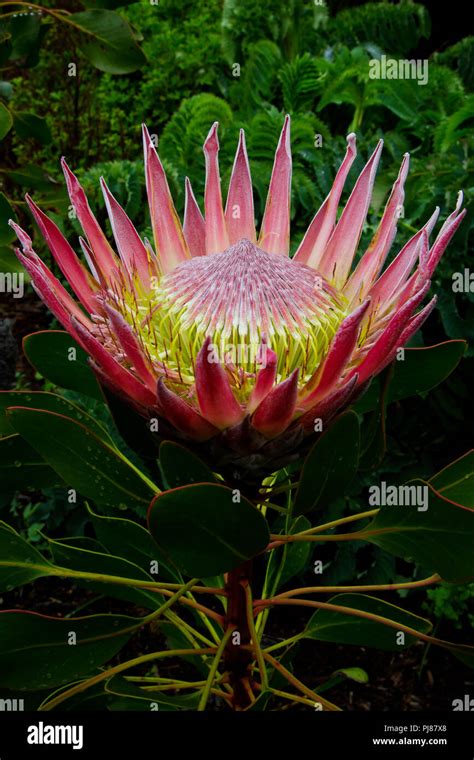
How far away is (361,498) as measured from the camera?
2.26 m

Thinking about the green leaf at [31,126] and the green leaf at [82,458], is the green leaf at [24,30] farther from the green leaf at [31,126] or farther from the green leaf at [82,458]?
the green leaf at [82,458]

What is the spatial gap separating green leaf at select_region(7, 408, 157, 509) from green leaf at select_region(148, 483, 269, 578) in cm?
17

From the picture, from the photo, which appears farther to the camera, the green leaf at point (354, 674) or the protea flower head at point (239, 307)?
the green leaf at point (354, 674)

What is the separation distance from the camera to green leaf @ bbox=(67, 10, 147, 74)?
1.52m

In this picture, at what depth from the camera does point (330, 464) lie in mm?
839

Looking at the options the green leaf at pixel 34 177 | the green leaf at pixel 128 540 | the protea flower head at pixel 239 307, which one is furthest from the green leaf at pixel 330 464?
the green leaf at pixel 34 177

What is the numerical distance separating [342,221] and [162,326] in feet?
0.93

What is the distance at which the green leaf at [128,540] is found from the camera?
1.26m

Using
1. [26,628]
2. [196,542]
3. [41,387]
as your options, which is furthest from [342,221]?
[41,387]

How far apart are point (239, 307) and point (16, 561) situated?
1.54 feet

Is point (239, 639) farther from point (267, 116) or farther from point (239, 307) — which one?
point (267, 116)

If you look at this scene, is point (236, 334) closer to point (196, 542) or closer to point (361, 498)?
point (196, 542)

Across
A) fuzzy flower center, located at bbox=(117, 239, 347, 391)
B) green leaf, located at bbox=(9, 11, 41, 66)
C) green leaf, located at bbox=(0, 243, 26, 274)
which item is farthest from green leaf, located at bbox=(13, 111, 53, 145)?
fuzzy flower center, located at bbox=(117, 239, 347, 391)

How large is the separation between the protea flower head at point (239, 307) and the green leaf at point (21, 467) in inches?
8.0
